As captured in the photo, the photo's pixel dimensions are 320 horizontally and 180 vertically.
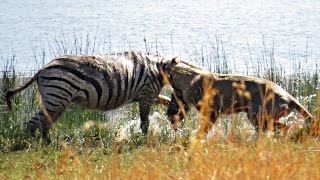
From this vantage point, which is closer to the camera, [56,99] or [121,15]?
[56,99]

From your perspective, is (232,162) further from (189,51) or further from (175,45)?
(175,45)

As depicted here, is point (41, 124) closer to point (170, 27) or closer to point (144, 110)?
point (144, 110)

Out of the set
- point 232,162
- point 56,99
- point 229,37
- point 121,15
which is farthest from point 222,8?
point 232,162

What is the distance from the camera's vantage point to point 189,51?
19328 millimetres

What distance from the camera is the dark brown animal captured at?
9734mm

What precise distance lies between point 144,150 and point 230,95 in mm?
2117

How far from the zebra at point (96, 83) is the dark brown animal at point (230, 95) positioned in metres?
0.30

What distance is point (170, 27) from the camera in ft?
81.9

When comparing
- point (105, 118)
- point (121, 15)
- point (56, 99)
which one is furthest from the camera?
point (121, 15)

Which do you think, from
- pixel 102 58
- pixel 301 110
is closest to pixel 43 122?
pixel 102 58

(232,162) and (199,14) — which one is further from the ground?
(232,162)

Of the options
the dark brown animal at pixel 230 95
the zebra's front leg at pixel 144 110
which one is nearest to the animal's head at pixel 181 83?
the dark brown animal at pixel 230 95

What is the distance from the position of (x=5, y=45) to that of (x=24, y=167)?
13.2 metres

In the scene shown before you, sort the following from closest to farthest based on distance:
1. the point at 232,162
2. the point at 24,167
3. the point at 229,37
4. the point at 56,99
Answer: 1. the point at 232,162
2. the point at 24,167
3. the point at 56,99
4. the point at 229,37
